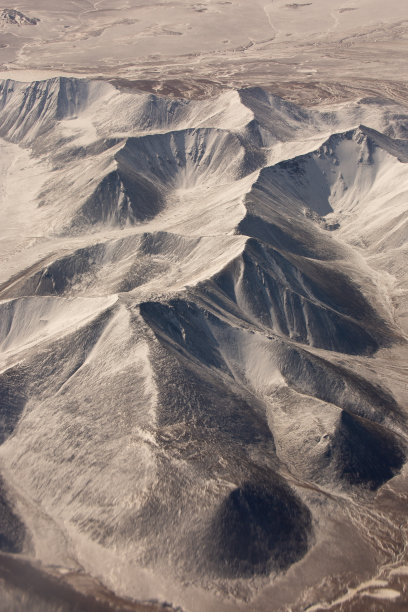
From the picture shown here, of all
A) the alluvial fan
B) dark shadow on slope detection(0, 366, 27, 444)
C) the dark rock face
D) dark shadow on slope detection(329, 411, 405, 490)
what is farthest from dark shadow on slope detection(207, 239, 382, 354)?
the dark rock face

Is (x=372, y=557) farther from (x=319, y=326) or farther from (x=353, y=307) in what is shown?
(x=353, y=307)

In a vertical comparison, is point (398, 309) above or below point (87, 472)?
below

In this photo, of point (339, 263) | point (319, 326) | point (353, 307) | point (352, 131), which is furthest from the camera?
point (352, 131)

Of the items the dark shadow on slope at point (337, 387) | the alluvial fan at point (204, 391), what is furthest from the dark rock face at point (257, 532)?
the dark shadow on slope at point (337, 387)

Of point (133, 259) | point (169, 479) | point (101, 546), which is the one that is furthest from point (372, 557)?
point (133, 259)

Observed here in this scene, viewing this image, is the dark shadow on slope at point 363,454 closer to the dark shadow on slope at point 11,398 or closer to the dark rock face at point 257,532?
the dark rock face at point 257,532

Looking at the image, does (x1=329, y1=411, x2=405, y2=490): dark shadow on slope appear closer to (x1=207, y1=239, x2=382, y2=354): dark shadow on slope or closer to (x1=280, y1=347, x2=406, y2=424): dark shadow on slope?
(x1=280, y1=347, x2=406, y2=424): dark shadow on slope

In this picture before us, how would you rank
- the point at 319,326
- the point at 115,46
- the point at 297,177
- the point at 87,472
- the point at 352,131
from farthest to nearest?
the point at 115,46 < the point at 352,131 < the point at 297,177 < the point at 319,326 < the point at 87,472
